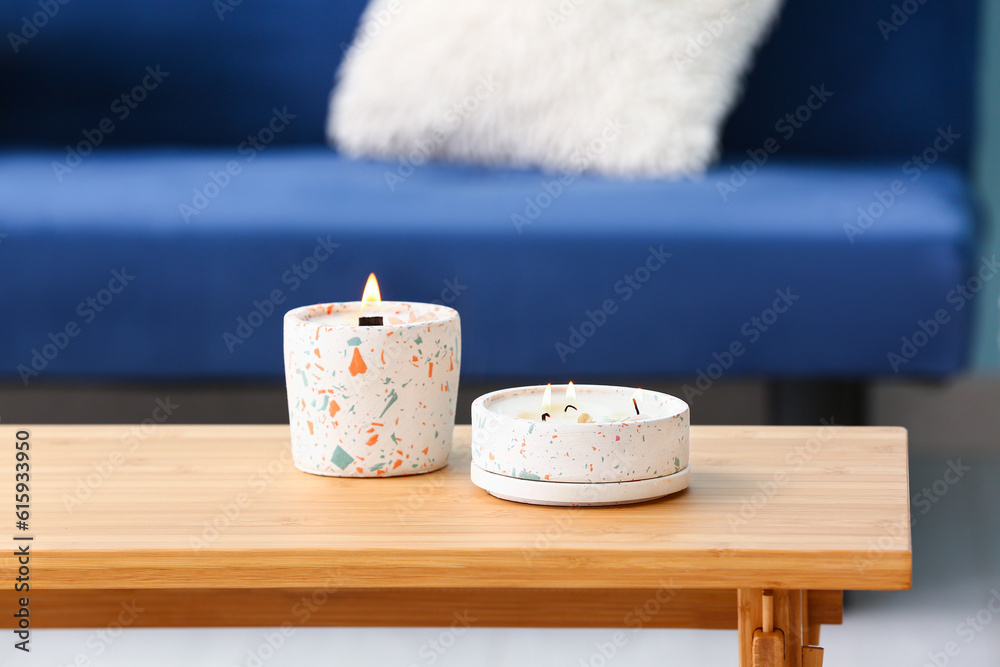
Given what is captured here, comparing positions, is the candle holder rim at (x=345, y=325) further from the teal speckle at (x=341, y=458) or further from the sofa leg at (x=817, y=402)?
the sofa leg at (x=817, y=402)

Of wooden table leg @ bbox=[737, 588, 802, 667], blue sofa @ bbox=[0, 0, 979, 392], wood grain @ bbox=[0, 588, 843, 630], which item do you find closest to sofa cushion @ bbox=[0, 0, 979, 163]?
blue sofa @ bbox=[0, 0, 979, 392]

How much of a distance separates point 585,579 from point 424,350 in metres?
0.22

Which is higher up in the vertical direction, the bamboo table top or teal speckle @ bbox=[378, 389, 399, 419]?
teal speckle @ bbox=[378, 389, 399, 419]

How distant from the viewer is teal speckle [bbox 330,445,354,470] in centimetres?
72

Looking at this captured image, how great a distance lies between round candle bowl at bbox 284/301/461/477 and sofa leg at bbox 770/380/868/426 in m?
0.79

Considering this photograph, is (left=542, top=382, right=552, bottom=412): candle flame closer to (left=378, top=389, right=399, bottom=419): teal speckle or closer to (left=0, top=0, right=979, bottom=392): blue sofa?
(left=378, top=389, right=399, bottom=419): teal speckle

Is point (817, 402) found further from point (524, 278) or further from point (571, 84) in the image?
point (571, 84)

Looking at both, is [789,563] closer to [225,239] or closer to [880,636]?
[880,636]

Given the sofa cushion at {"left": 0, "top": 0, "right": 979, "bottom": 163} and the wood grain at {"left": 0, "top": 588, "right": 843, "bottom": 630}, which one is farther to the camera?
the sofa cushion at {"left": 0, "top": 0, "right": 979, "bottom": 163}

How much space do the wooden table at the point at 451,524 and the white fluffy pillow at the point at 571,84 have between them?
851mm

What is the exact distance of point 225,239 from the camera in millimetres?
1413

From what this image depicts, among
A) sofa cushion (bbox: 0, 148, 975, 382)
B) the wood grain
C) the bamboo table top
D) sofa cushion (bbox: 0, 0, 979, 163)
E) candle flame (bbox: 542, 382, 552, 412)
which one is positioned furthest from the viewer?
sofa cushion (bbox: 0, 0, 979, 163)

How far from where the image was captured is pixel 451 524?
2.00 feet

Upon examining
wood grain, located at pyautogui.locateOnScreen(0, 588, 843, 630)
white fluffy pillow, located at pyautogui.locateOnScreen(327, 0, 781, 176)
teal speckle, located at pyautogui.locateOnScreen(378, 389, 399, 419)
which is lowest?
wood grain, located at pyautogui.locateOnScreen(0, 588, 843, 630)
